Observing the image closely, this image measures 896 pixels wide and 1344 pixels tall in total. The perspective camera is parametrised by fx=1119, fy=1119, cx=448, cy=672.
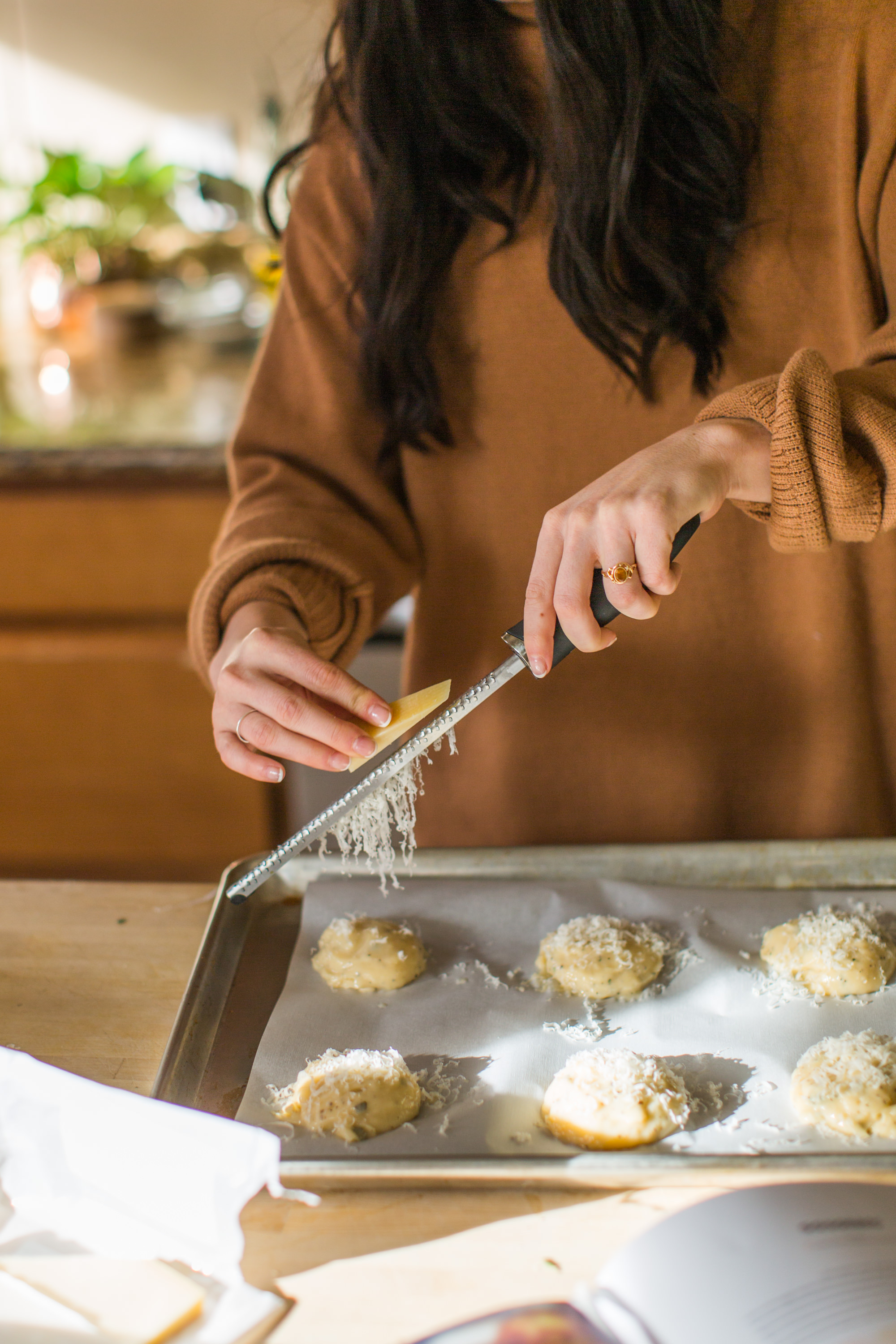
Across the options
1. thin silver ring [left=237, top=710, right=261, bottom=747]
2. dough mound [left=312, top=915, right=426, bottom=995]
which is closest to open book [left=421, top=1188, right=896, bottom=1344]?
dough mound [left=312, top=915, right=426, bottom=995]

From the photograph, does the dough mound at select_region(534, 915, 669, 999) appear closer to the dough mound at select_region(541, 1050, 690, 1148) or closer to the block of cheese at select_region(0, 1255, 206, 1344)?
the dough mound at select_region(541, 1050, 690, 1148)

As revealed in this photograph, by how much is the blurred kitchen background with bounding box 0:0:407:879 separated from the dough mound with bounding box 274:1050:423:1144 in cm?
91

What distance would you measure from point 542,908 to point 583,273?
1.83ft

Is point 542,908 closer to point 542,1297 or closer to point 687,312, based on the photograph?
point 542,1297

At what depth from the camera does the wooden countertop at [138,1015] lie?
65 cm

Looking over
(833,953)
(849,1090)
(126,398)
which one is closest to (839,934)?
(833,953)

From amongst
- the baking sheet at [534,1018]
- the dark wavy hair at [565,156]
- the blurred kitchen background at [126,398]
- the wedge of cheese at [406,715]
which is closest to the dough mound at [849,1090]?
the baking sheet at [534,1018]

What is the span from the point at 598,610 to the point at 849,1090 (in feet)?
1.16

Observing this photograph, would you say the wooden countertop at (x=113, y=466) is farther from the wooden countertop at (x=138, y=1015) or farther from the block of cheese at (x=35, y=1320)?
the block of cheese at (x=35, y=1320)

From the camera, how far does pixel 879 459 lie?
788mm

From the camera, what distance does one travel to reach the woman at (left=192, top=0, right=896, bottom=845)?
0.82 meters

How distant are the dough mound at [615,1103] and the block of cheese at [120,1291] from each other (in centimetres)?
25

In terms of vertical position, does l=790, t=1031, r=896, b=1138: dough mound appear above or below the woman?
below

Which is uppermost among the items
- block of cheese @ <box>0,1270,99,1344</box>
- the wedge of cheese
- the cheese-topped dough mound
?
the wedge of cheese
